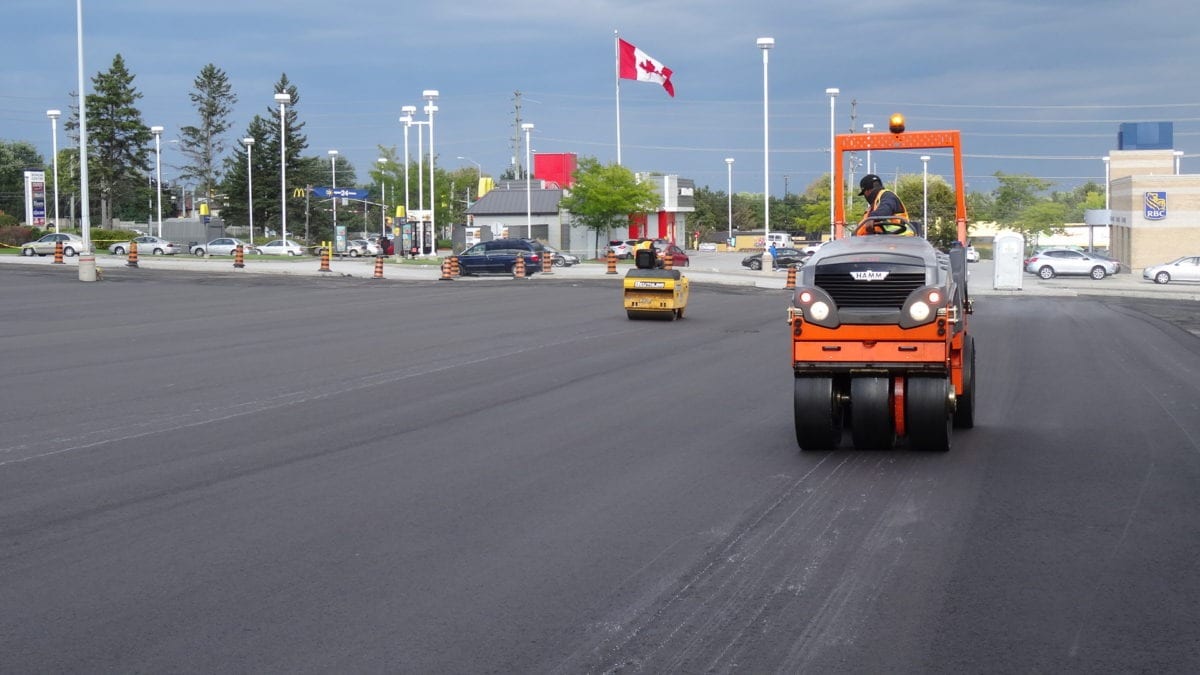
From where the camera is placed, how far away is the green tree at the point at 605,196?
77062mm

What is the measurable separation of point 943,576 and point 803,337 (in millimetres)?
3895

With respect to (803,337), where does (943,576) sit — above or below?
below

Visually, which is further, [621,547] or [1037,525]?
[1037,525]

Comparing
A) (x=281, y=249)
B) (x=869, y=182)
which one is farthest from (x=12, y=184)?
(x=869, y=182)

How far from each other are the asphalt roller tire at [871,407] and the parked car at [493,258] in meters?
42.5

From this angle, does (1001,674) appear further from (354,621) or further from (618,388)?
(618,388)

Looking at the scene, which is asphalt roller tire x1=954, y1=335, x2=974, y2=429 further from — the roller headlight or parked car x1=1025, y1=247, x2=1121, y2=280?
parked car x1=1025, y1=247, x2=1121, y2=280

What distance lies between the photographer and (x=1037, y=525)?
8.59m

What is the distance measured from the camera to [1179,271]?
2189 inches

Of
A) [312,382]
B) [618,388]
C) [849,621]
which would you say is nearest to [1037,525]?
[849,621]

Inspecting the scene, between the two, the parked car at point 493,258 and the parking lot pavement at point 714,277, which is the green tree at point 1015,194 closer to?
the parking lot pavement at point 714,277

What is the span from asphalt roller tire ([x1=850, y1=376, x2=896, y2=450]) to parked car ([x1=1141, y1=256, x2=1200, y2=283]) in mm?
50164

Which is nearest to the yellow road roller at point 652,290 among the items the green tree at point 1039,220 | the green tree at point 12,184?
the green tree at point 1039,220

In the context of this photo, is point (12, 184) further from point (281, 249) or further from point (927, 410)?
point (927, 410)
